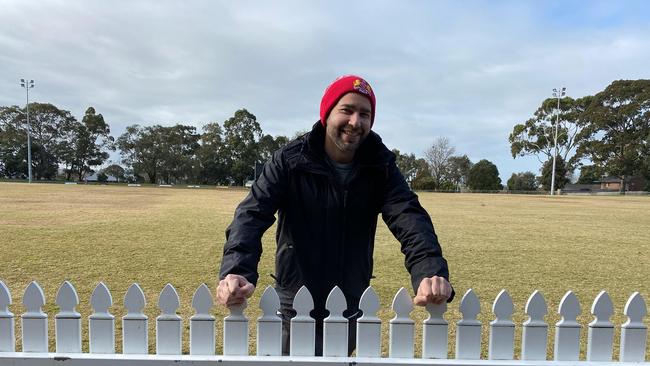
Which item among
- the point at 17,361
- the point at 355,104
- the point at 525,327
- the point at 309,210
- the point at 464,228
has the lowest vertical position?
the point at 464,228

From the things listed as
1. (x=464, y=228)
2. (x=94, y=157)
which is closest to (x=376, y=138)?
(x=464, y=228)

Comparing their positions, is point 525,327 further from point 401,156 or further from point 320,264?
point 401,156

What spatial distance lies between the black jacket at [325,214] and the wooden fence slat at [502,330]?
402 mm

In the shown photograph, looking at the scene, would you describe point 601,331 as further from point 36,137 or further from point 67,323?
point 36,137

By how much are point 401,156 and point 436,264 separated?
78063 mm

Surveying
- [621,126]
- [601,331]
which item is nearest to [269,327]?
[601,331]

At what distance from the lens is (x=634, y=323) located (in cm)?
176

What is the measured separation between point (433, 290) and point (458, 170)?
76916 millimetres

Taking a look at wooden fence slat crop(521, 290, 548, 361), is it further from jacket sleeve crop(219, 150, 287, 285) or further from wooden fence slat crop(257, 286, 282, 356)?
jacket sleeve crop(219, 150, 287, 285)

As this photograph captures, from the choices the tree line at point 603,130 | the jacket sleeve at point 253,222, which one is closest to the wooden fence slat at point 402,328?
the jacket sleeve at point 253,222

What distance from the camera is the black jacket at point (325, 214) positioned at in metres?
1.77

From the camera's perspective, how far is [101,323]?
1734 mm

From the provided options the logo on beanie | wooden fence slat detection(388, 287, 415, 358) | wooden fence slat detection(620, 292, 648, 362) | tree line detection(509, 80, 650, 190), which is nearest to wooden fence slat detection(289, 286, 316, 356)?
wooden fence slat detection(388, 287, 415, 358)

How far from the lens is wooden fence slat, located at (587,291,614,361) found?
174cm
